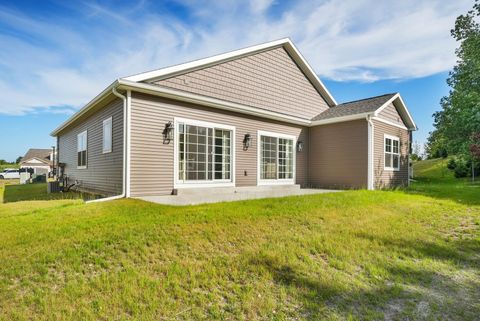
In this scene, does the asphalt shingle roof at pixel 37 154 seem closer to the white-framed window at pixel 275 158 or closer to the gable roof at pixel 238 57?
the gable roof at pixel 238 57

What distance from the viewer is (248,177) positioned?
9828mm

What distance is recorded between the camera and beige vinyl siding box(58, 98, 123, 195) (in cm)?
759

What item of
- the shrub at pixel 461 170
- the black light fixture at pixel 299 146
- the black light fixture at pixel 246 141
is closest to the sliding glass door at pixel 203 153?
the black light fixture at pixel 246 141

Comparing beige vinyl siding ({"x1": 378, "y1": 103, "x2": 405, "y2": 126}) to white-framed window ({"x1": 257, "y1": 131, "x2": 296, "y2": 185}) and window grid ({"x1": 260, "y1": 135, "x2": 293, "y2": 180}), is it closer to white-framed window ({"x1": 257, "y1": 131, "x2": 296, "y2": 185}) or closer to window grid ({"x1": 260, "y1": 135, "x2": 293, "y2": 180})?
white-framed window ({"x1": 257, "y1": 131, "x2": 296, "y2": 185})

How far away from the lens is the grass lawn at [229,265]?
2707 millimetres

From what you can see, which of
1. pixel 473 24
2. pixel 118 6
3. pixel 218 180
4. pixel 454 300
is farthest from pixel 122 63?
pixel 473 24

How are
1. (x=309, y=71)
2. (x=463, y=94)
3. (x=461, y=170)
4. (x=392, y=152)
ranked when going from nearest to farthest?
(x=392, y=152)
(x=309, y=71)
(x=463, y=94)
(x=461, y=170)

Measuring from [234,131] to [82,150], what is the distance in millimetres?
6547

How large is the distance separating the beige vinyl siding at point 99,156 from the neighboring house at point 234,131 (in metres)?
0.03

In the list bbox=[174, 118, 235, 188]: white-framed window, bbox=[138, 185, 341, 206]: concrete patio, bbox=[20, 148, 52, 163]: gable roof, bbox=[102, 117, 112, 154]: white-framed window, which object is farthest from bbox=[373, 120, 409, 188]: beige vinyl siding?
bbox=[20, 148, 52, 163]: gable roof

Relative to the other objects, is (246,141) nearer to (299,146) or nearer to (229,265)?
(299,146)

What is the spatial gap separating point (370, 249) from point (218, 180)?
5.42 metres

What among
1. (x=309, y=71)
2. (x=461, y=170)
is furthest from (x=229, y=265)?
(x=461, y=170)

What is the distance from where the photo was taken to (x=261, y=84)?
11.0 meters
